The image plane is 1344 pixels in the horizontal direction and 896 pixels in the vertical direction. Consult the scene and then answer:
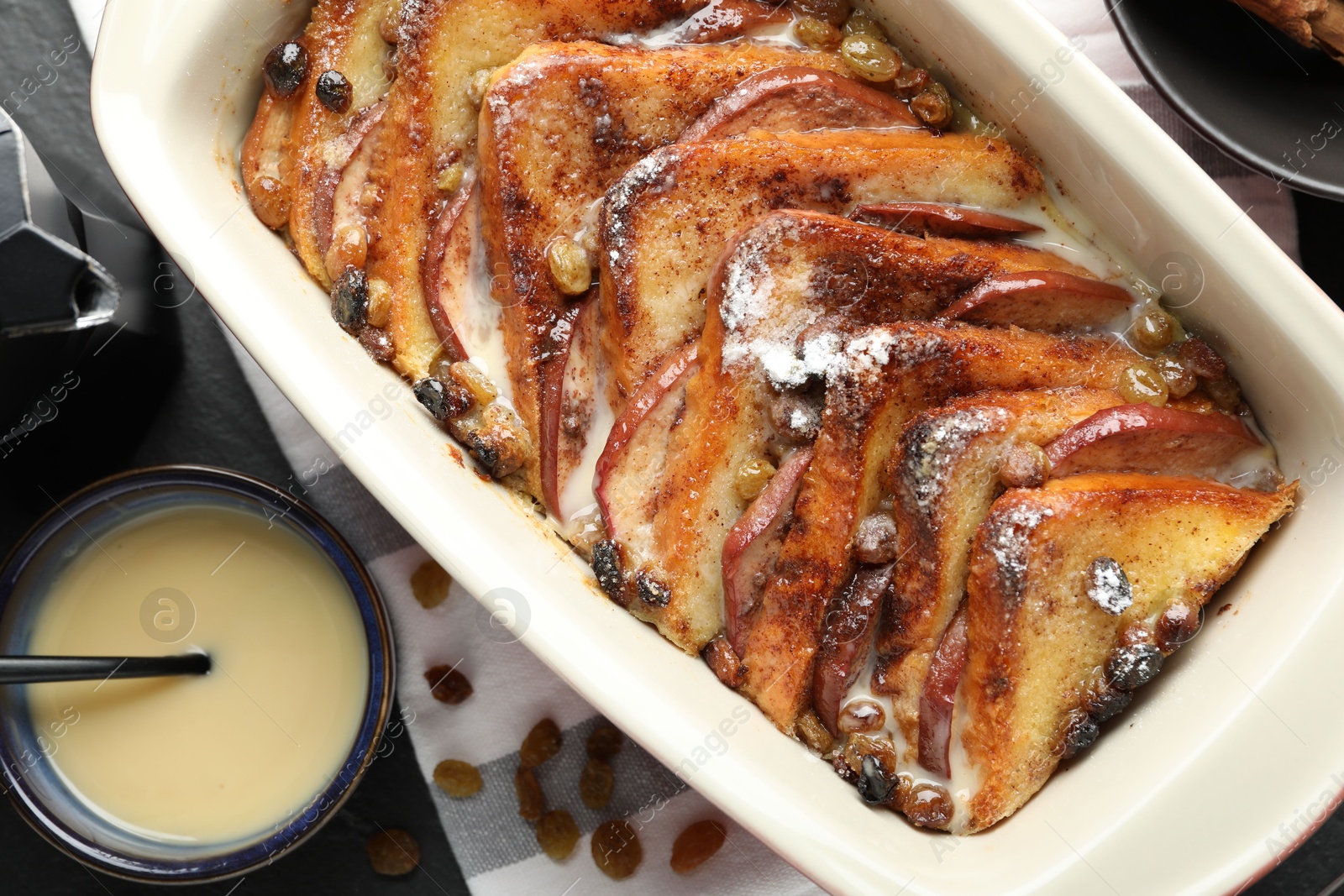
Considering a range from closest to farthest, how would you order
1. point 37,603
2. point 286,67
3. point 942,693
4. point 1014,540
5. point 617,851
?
1. point 1014,540
2. point 942,693
3. point 286,67
4. point 37,603
5. point 617,851

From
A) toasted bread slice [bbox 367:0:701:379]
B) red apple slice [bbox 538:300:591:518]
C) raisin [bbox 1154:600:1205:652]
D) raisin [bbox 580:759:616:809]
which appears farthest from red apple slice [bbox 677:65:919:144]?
raisin [bbox 580:759:616:809]

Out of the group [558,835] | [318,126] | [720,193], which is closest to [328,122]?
[318,126]

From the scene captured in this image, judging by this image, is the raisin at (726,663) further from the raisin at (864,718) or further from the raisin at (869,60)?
the raisin at (869,60)

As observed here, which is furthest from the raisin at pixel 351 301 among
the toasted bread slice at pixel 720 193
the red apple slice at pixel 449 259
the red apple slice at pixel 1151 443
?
the red apple slice at pixel 1151 443

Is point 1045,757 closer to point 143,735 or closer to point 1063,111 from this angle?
point 1063,111

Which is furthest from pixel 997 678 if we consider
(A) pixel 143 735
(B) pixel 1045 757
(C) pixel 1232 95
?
(A) pixel 143 735

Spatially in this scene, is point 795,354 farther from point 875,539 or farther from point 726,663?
point 726,663

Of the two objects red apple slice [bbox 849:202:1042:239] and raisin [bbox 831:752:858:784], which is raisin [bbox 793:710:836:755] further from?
red apple slice [bbox 849:202:1042:239]
